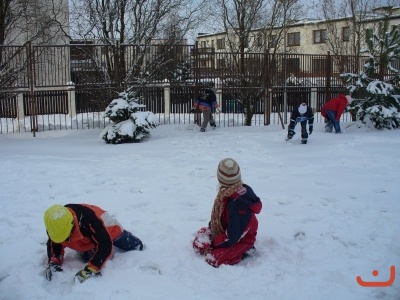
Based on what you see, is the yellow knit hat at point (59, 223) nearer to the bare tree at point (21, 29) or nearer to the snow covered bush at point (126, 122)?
the snow covered bush at point (126, 122)

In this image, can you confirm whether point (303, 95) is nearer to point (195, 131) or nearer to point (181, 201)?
point (195, 131)

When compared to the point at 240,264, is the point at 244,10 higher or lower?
higher

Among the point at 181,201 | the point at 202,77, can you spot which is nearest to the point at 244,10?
the point at 202,77

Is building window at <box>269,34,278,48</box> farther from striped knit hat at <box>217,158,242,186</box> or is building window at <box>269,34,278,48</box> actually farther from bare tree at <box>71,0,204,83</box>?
striped knit hat at <box>217,158,242,186</box>

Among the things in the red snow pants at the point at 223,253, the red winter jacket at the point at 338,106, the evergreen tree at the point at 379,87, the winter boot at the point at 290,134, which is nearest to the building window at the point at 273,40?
the evergreen tree at the point at 379,87

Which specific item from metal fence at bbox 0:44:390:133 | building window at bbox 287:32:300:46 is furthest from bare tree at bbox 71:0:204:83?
building window at bbox 287:32:300:46

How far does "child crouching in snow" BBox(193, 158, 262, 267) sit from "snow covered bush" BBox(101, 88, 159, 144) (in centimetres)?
725

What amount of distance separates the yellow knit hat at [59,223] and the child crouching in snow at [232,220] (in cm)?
127

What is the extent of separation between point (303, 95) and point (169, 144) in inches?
276

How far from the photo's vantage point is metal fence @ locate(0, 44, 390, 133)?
1284 cm

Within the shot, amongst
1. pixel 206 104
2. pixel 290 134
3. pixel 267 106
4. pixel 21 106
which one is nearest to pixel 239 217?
pixel 290 134

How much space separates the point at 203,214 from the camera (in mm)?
5387

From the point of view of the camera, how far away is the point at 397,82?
1340 centimetres

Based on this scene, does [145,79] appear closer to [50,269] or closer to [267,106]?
[267,106]
